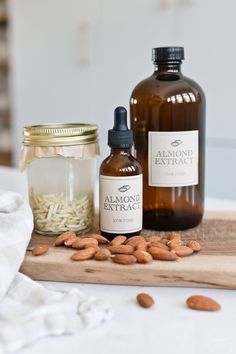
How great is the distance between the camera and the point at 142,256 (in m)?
0.70

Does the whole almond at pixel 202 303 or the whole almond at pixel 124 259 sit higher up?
the whole almond at pixel 124 259

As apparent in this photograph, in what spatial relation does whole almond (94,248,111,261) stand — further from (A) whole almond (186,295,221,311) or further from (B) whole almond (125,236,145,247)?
(A) whole almond (186,295,221,311)

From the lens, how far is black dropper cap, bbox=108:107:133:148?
787 mm

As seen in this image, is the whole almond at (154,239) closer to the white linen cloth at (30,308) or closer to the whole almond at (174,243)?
the whole almond at (174,243)

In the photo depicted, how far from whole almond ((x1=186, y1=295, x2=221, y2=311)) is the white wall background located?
164 centimetres

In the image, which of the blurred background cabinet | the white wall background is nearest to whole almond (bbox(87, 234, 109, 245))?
the white wall background

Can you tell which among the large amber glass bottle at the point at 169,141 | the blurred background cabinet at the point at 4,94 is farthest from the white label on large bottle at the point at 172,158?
the blurred background cabinet at the point at 4,94

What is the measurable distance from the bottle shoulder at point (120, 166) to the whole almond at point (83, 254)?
0.39 ft

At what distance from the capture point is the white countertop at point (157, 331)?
0.50 meters

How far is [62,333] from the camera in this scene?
20.6 inches

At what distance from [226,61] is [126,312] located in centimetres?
183

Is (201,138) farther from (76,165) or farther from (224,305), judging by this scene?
(224,305)

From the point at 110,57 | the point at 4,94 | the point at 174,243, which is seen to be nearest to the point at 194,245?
the point at 174,243

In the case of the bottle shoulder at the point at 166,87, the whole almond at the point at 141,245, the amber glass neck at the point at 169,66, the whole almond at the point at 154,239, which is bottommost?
the whole almond at the point at 154,239
